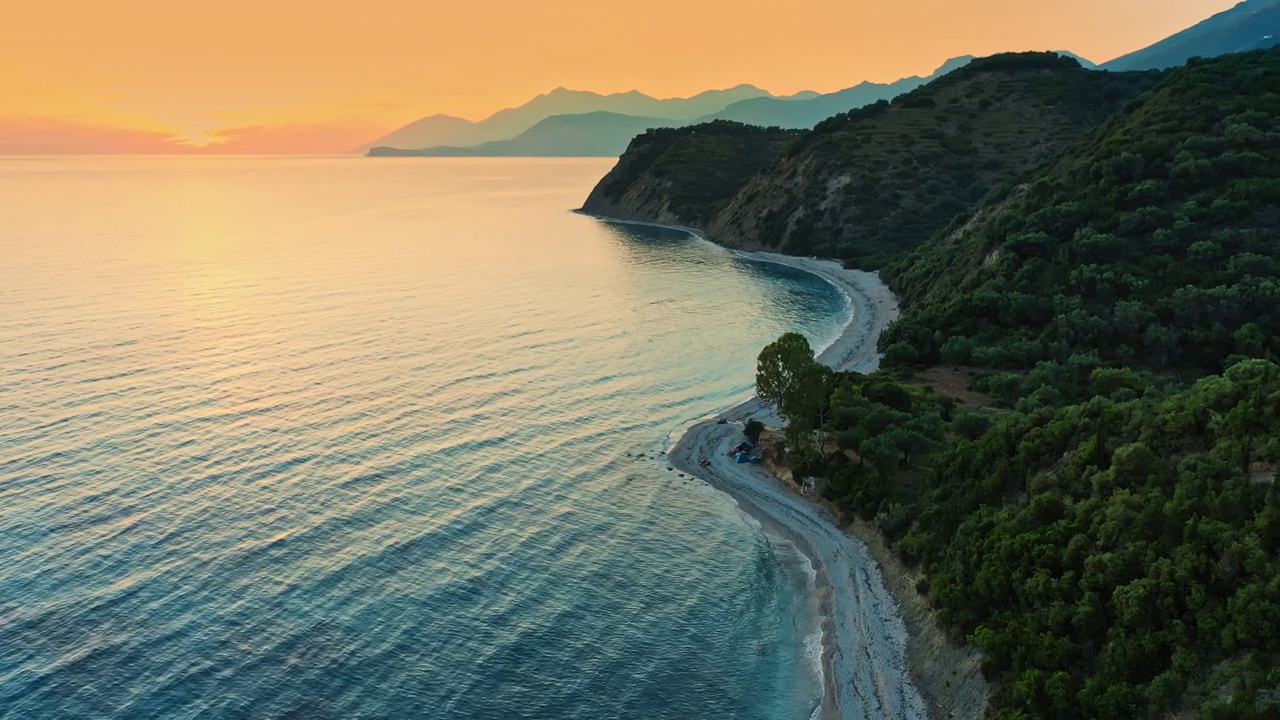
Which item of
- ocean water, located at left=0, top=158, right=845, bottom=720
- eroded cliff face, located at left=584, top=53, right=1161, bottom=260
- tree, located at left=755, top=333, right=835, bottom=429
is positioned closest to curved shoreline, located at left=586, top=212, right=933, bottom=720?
ocean water, located at left=0, top=158, right=845, bottom=720

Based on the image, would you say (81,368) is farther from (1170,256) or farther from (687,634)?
(1170,256)

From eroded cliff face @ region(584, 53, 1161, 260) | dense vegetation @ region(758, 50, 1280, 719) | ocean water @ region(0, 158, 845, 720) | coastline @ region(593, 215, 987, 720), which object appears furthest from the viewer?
eroded cliff face @ region(584, 53, 1161, 260)

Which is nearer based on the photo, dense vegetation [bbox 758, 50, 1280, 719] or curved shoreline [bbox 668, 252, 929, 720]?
dense vegetation [bbox 758, 50, 1280, 719]

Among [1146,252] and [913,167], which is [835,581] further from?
[913,167]

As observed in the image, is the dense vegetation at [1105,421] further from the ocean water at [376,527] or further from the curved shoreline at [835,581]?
the ocean water at [376,527]

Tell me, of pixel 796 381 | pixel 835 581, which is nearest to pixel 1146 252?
pixel 796 381

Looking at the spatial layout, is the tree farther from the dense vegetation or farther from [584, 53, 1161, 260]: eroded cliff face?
[584, 53, 1161, 260]: eroded cliff face
